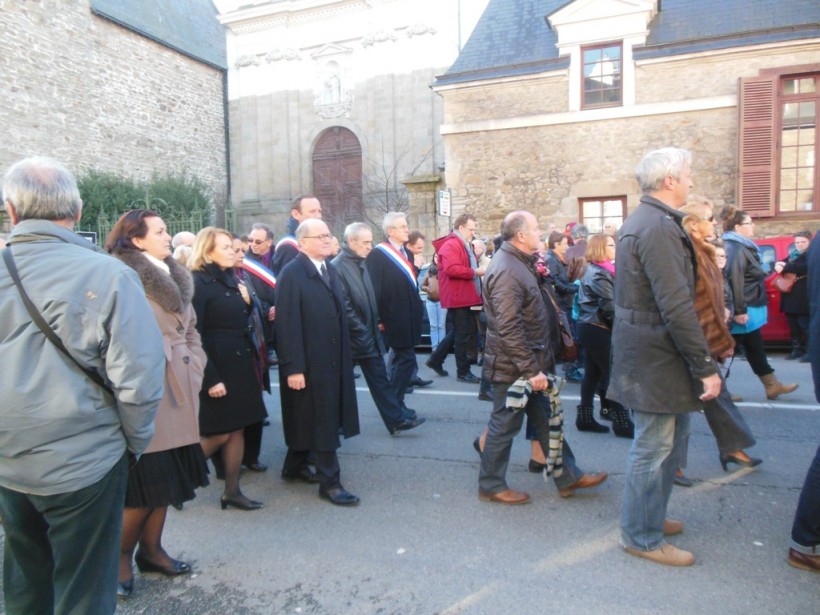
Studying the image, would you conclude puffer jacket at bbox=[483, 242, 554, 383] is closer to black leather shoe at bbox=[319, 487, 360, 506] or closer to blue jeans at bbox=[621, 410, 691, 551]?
blue jeans at bbox=[621, 410, 691, 551]

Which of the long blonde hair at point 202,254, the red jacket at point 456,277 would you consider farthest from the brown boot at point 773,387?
the long blonde hair at point 202,254

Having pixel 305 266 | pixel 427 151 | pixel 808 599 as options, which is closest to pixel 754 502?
pixel 808 599

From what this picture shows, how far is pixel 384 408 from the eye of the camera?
5480 millimetres

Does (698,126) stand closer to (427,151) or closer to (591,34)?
(591,34)

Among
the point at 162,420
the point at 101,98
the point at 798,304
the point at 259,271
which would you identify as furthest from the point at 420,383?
the point at 101,98

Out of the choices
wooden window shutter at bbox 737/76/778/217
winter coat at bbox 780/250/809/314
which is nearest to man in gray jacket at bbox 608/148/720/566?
winter coat at bbox 780/250/809/314

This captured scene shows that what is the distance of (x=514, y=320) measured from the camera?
13.0ft

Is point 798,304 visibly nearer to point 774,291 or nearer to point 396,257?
point 774,291

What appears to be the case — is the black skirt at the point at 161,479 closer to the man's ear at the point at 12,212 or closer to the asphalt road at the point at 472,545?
the asphalt road at the point at 472,545

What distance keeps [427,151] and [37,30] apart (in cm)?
1206

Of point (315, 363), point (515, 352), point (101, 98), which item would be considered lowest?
point (315, 363)

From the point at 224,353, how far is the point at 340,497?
3.90ft

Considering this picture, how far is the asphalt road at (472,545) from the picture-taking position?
3033mm

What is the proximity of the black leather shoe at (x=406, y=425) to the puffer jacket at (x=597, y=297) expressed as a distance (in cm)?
167
